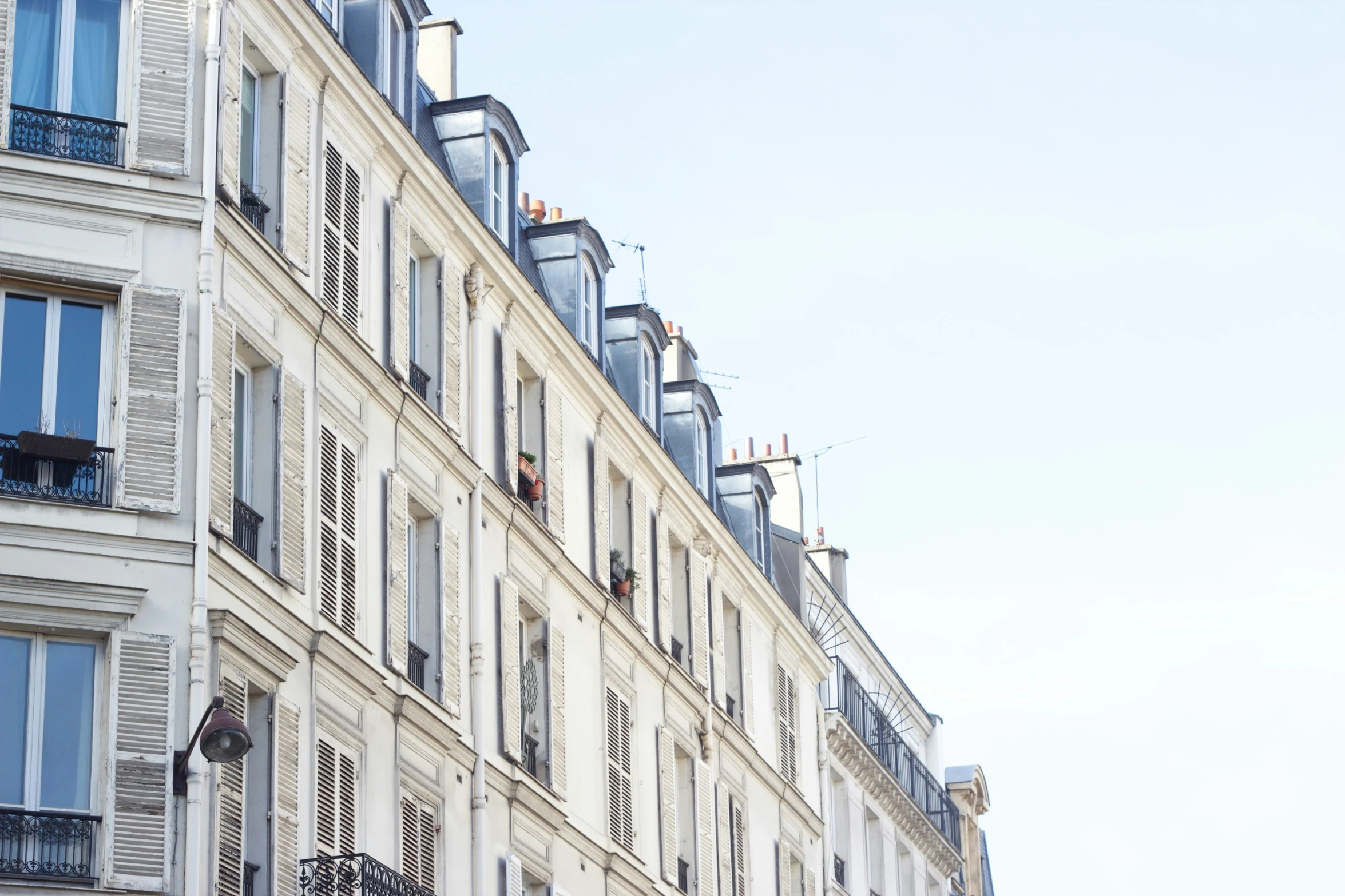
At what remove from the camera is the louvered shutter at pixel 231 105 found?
19531 millimetres

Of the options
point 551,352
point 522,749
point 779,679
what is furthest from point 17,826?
point 779,679

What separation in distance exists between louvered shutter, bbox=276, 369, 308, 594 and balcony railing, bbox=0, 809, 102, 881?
3.08 meters

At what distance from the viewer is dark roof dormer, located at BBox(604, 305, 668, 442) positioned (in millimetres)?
30062

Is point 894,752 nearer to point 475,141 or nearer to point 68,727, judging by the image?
point 475,141

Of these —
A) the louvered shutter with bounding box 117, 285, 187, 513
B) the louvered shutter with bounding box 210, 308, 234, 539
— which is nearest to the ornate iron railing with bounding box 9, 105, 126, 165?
the louvered shutter with bounding box 117, 285, 187, 513

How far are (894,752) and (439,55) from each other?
62.3 ft

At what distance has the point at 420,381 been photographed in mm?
23250

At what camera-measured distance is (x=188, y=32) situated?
1950cm

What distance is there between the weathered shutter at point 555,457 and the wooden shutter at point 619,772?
227 cm

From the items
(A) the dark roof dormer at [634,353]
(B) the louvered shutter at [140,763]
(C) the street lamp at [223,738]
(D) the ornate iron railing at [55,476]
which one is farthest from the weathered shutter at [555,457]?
(C) the street lamp at [223,738]

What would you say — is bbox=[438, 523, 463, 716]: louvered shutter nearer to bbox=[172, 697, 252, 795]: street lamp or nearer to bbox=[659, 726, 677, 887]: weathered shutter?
bbox=[172, 697, 252, 795]: street lamp

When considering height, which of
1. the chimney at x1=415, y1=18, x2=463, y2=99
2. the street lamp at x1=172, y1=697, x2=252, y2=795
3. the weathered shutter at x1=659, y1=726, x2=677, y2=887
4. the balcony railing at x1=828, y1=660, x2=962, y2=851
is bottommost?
the street lamp at x1=172, y1=697, x2=252, y2=795

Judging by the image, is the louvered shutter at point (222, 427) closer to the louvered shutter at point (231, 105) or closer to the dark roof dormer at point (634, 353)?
the louvered shutter at point (231, 105)

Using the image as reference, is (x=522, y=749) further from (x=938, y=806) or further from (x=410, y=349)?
(x=938, y=806)
